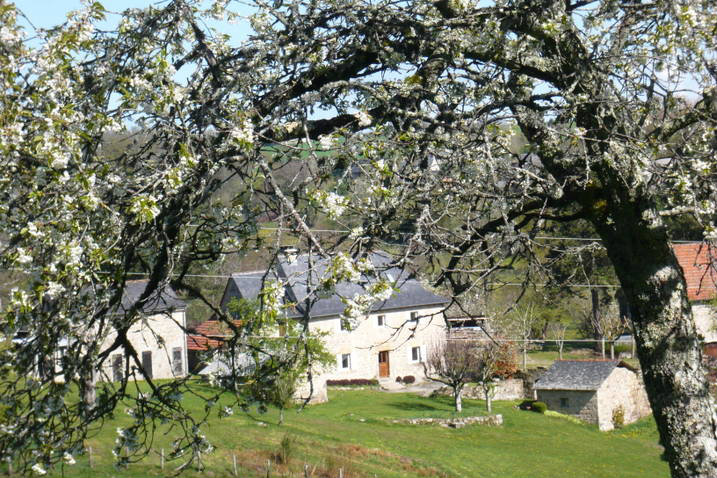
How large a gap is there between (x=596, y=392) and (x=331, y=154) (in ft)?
115

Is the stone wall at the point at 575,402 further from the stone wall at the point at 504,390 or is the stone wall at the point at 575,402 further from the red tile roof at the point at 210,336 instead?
the red tile roof at the point at 210,336

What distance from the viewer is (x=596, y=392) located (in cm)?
3681

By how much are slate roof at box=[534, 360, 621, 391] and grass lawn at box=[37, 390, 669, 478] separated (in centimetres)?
186

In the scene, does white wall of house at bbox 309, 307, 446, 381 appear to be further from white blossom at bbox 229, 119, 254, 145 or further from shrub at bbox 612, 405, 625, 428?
white blossom at bbox 229, 119, 254, 145

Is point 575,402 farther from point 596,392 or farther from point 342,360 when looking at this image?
point 342,360

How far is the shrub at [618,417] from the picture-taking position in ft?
124

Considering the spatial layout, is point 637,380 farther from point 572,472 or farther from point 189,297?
point 189,297

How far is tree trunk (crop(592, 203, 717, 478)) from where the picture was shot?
4.96 meters

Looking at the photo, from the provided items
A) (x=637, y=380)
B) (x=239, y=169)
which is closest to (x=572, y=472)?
(x=637, y=380)

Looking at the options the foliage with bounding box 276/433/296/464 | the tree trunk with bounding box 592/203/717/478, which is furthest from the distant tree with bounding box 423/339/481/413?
the tree trunk with bounding box 592/203/717/478

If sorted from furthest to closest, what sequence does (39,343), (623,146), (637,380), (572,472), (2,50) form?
(637,380)
(572,472)
(623,146)
(2,50)
(39,343)

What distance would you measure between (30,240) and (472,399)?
40648 millimetres

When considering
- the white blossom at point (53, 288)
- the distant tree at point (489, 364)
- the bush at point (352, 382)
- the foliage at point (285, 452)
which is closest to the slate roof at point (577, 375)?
the distant tree at point (489, 364)

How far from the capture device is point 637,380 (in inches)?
1545
